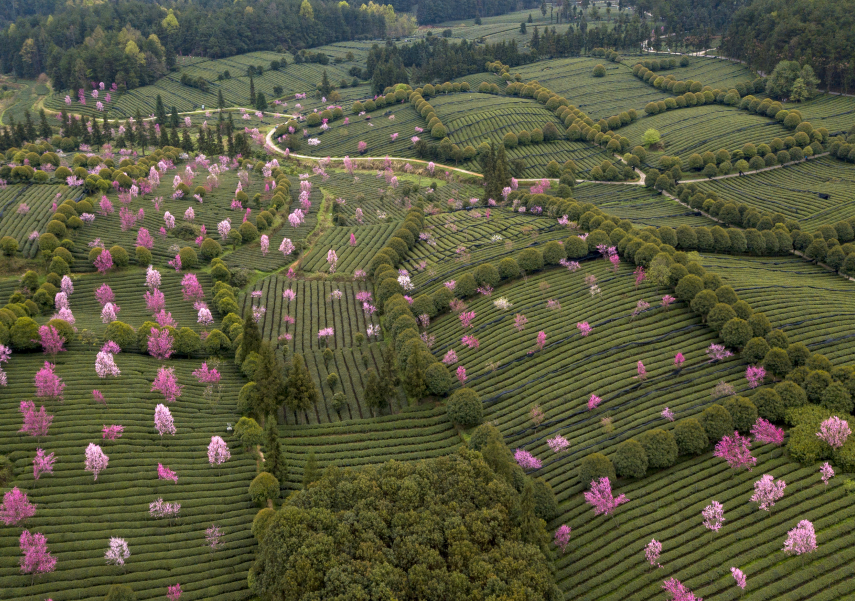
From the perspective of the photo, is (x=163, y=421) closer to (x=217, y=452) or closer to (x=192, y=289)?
(x=217, y=452)

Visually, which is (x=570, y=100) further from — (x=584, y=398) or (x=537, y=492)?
(x=537, y=492)

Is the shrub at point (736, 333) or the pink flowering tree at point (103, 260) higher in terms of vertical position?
the pink flowering tree at point (103, 260)

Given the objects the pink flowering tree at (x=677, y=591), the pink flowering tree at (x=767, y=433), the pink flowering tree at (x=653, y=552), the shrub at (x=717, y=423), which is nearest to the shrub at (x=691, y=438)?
the shrub at (x=717, y=423)

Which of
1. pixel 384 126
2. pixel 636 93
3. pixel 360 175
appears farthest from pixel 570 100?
pixel 360 175

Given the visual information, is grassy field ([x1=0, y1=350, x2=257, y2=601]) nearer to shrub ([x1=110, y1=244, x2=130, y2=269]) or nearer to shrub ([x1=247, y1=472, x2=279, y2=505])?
shrub ([x1=247, y1=472, x2=279, y2=505])

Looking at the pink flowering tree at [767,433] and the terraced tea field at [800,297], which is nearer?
the pink flowering tree at [767,433]

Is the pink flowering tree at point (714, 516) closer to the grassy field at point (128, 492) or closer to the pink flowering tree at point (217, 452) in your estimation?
the grassy field at point (128, 492)
